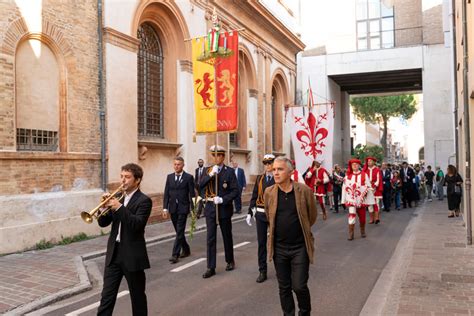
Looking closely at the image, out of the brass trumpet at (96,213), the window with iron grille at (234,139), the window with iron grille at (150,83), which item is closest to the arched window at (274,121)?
the window with iron grille at (234,139)

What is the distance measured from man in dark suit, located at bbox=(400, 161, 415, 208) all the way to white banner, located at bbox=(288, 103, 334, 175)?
463 centimetres

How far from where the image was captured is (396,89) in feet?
117

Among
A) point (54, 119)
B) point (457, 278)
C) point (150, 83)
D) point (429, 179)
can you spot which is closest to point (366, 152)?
point (429, 179)

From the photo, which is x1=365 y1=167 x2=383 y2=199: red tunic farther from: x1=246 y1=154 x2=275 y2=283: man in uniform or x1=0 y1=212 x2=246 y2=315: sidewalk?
x1=0 y1=212 x2=246 y2=315: sidewalk

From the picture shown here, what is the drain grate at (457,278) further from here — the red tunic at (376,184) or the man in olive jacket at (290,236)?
the red tunic at (376,184)

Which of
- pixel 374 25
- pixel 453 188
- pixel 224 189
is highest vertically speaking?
pixel 374 25

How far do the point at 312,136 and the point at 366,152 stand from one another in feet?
131

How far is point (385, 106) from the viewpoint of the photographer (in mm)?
53781

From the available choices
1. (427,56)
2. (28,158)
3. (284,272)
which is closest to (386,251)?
(284,272)

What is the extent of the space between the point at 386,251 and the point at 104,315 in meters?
6.66

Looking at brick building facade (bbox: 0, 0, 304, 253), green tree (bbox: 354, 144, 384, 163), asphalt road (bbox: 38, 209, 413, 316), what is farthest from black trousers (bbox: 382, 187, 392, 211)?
green tree (bbox: 354, 144, 384, 163)

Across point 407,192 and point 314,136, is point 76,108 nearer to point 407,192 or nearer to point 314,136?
point 314,136

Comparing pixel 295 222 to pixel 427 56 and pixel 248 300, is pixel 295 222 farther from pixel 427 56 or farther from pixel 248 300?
pixel 427 56

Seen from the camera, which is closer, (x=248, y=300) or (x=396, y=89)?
(x=248, y=300)
